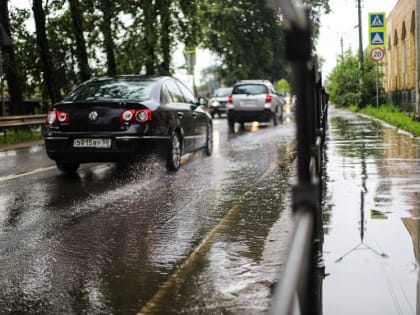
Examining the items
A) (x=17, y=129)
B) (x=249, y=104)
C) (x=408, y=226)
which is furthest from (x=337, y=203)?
(x=249, y=104)

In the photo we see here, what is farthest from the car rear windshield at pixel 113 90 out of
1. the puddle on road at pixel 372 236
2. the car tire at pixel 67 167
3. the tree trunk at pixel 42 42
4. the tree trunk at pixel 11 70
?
the tree trunk at pixel 42 42

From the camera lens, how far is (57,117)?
9.84 m

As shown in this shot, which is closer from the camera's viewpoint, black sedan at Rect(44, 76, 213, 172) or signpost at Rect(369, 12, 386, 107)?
black sedan at Rect(44, 76, 213, 172)

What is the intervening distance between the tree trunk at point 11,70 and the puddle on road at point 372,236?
1339 cm

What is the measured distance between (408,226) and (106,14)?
21.2 metres

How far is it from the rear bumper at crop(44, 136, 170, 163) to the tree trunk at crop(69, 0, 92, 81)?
14.6m

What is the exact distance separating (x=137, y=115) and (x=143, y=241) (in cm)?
436

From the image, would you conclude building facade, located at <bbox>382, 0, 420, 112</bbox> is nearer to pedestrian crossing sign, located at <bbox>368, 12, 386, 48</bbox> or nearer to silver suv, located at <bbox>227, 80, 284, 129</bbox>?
pedestrian crossing sign, located at <bbox>368, 12, 386, 48</bbox>

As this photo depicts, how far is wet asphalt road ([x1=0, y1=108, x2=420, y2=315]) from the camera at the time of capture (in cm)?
390

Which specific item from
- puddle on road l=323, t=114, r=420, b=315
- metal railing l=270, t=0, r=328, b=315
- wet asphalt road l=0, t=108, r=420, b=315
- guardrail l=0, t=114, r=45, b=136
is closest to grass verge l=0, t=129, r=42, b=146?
guardrail l=0, t=114, r=45, b=136

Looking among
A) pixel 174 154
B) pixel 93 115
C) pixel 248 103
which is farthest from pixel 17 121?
pixel 93 115

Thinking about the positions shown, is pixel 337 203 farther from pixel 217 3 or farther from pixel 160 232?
pixel 217 3

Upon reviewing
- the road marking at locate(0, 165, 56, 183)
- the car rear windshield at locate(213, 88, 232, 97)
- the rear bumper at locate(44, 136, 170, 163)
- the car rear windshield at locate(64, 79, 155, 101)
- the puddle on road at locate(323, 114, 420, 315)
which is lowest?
the puddle on road at locate(323, 114, 420, 315)

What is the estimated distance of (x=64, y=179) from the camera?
980 cm
